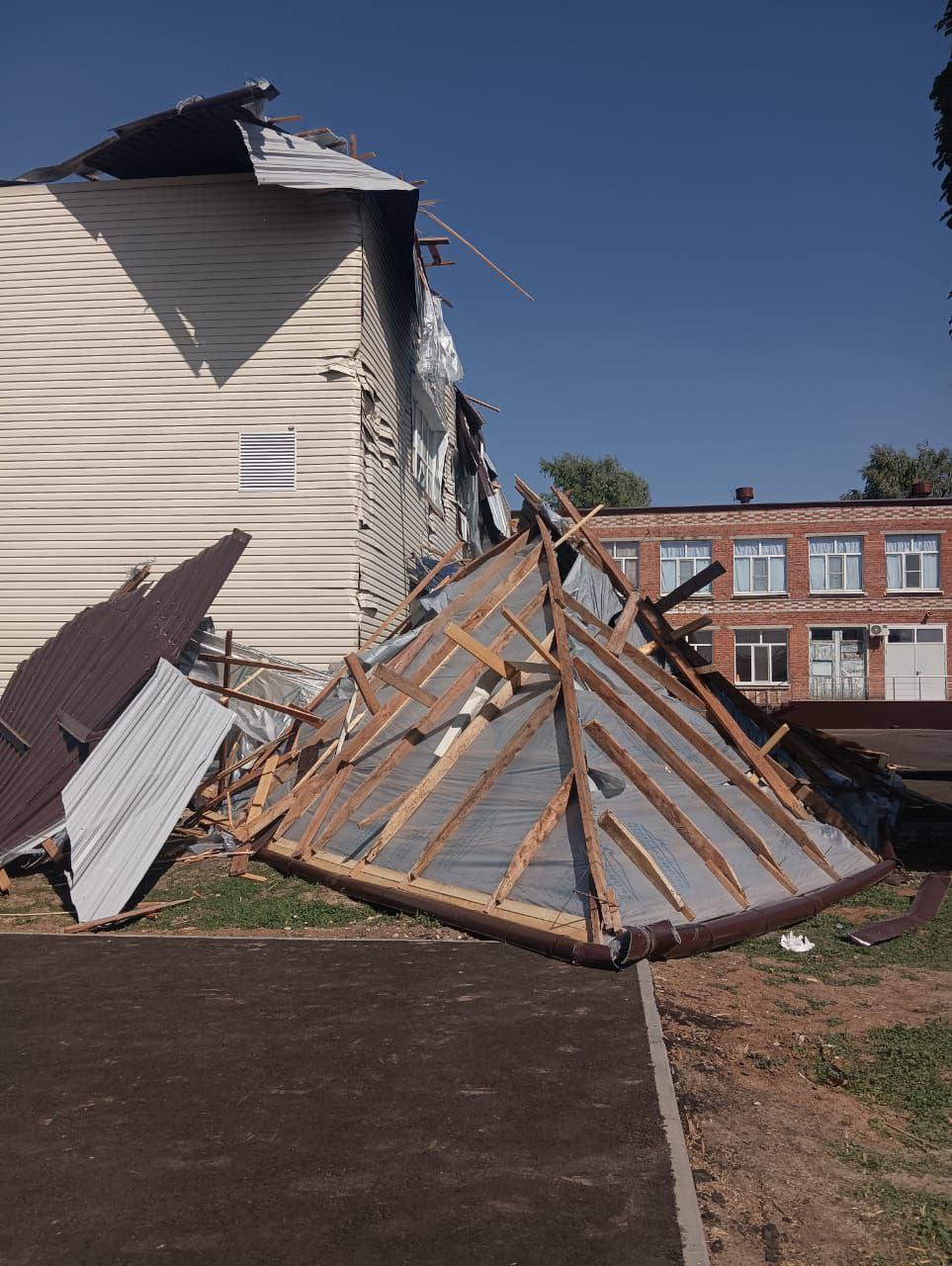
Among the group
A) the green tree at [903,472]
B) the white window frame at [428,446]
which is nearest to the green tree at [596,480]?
the green tree at [903,472]

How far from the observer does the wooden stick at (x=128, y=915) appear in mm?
8922

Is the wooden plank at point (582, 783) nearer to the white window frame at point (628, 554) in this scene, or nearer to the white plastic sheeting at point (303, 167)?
the white plastic sheeting at point (303, 167)

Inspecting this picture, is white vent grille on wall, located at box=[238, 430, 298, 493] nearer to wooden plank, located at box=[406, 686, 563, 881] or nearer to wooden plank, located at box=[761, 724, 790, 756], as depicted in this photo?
wooden plank, located at box=[406, 686, 563, 881]

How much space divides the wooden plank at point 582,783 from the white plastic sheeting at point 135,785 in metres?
3.43

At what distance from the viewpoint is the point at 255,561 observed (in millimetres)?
16000

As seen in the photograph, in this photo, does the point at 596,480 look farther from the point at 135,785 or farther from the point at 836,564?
the point at 135,785

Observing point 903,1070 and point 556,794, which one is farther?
point 556,794

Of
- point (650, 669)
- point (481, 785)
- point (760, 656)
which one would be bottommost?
point (481, 785)

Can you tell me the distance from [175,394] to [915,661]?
109ft

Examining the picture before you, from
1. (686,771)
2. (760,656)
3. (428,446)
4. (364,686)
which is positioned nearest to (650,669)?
(686,771)

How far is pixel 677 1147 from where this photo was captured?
4.55 m

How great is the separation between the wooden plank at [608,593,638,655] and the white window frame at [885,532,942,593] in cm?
3307

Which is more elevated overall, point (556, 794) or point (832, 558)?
point (832, 558)

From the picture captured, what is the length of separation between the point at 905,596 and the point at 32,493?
34.2 m
